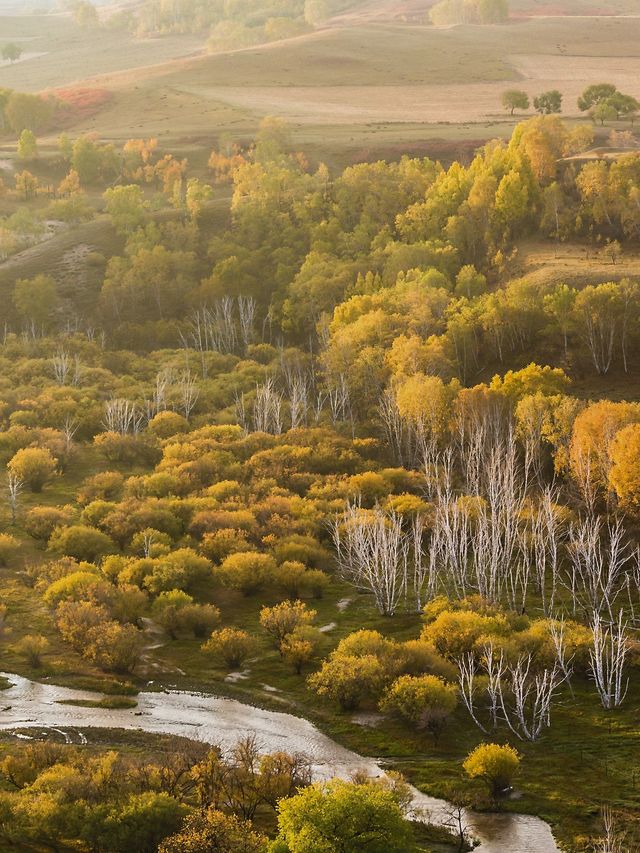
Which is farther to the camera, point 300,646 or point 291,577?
point 291,577

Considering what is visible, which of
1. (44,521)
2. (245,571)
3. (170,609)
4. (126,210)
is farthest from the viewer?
(126,210)

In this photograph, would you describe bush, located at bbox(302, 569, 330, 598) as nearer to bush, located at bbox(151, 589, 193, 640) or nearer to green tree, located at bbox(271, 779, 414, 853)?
bush, located at bbox(151, 589, 193, 640)

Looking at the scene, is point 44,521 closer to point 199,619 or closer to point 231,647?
point 199,619

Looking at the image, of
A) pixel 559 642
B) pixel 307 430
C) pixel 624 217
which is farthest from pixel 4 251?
pixel 559 642

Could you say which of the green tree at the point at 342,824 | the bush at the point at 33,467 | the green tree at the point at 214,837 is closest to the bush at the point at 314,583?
the bush at the point at 33,467

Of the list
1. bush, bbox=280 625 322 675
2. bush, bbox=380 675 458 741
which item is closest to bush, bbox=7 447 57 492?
bush, bbox=280 625 322 675

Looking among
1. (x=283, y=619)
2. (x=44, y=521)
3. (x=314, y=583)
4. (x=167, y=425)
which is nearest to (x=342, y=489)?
(x=314, y=583)

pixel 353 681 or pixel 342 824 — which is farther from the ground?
pixel 342 824
